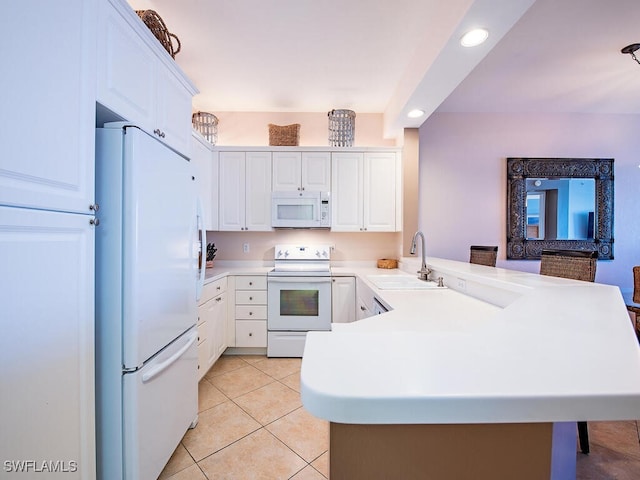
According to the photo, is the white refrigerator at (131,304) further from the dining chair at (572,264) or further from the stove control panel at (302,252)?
the dining chair at (572,264)

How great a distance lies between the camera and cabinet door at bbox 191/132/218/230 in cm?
257

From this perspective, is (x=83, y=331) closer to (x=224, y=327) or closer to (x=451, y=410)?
(x=451, y=410)

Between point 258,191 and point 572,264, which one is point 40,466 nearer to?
point 258,191

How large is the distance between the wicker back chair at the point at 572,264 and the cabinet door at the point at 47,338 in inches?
108

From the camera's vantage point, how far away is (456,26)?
56.6 inches

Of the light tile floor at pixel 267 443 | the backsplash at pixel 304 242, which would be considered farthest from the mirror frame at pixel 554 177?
the light tile floor at pixel 267 443

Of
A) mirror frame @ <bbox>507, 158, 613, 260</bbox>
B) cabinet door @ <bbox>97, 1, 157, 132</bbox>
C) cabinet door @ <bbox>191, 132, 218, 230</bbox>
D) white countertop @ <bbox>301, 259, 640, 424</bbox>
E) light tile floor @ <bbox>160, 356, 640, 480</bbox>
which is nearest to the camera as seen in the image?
white countertop @ <bbox>301, 259, 640, 424</bbox>

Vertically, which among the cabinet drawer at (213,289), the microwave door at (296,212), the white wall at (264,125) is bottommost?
the cabinet drawer at (213,289)

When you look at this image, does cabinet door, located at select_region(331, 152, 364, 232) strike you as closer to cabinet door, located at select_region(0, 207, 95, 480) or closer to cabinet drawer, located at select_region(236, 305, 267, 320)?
cabinet drawer, located at select_region(236, 305, 267, 320)

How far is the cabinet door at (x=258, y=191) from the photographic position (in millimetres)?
2990

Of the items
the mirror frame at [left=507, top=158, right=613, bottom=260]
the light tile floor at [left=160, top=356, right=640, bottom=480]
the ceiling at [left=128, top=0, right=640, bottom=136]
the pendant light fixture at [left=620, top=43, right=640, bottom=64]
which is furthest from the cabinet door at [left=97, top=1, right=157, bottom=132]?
the mirror frame at [left=507, top=158, right=613, bottom=260]

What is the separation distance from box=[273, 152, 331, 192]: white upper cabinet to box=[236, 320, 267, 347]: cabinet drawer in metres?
1.47

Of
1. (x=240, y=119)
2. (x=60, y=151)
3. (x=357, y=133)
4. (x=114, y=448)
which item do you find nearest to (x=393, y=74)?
(x=357, y=133)

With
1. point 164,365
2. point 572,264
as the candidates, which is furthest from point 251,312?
point 572,264
